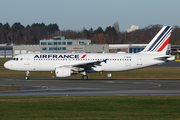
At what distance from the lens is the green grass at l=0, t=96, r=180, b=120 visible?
1537 centimetres

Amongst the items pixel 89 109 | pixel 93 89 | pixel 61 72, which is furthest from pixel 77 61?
pixel 89 109

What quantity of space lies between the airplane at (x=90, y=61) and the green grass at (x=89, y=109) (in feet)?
69.9

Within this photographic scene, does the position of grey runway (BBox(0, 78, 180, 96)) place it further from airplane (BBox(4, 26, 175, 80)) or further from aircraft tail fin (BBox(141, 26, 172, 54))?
aircraft tail fin (BBox(141, 26, 172, 54))

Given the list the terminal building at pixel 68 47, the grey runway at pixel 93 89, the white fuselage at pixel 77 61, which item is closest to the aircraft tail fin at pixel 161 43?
the white fuselage at pixel 77 61

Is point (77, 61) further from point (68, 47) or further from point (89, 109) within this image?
point (68, 47)

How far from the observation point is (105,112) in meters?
16.6

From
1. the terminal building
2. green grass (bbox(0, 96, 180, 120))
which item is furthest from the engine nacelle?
the terminal building

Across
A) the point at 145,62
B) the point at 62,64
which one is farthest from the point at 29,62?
the point at 145,62

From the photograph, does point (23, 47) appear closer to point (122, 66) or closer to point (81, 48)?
point (81, 48)

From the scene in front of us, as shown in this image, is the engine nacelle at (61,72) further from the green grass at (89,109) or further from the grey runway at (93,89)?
the green grass at (89,109)

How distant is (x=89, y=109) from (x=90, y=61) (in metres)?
25.8

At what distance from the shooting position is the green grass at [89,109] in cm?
1537

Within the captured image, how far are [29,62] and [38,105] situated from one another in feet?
80.6

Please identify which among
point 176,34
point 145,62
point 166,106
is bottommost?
point 166,106
